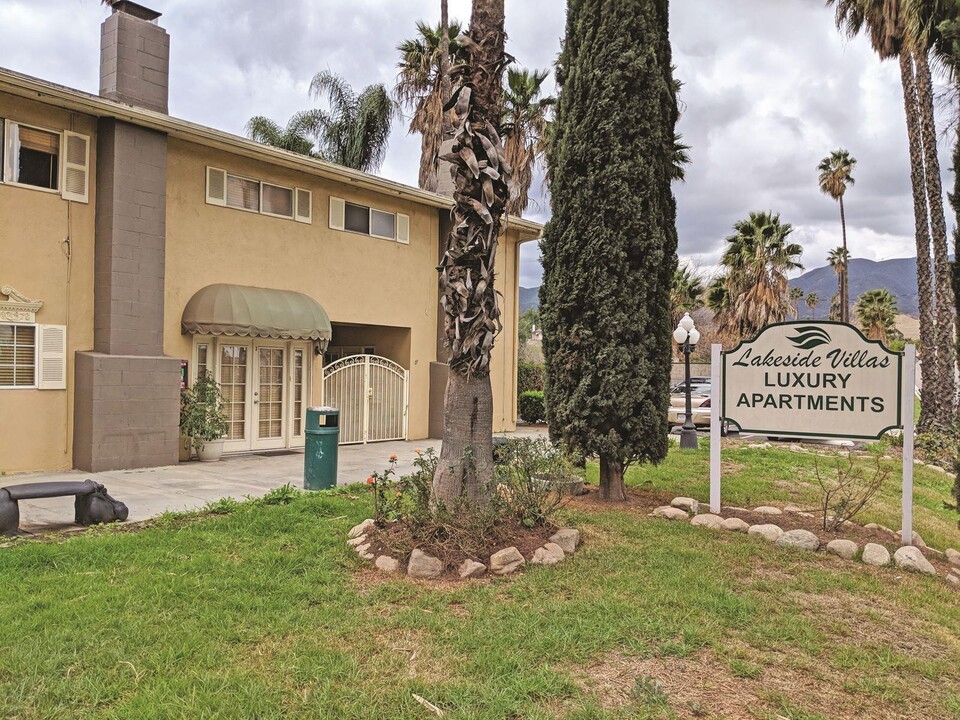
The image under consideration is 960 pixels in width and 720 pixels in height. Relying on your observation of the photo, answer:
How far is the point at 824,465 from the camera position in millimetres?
12648

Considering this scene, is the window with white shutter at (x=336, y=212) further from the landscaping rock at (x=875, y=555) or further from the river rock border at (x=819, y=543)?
the landscaping rock at (x=875, y=555)

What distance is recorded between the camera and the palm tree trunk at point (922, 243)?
56.2 feet

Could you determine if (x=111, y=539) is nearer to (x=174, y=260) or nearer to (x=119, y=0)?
(x=174, y=260)

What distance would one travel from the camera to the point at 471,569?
526cm

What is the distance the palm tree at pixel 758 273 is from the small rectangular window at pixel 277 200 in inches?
880

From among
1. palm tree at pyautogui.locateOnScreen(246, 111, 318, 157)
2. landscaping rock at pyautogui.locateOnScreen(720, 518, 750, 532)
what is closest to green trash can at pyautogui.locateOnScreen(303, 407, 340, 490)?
landscaping rock at pyautogui.locateOnScreen(720, 518, 750, 532)

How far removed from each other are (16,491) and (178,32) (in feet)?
29.8

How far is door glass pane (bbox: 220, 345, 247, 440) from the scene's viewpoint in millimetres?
12516

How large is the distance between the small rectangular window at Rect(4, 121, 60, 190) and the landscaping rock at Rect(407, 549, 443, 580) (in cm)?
888

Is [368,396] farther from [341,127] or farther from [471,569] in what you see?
[341,127]

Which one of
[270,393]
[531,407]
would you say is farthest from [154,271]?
[531,407]

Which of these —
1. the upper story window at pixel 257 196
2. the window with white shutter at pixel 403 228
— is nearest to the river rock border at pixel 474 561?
the upper story window at pixel 257 196

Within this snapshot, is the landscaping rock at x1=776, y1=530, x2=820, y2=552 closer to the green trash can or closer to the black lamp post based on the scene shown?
the green trash can

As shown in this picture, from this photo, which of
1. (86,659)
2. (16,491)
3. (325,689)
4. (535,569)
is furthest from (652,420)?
(16,491)
